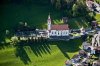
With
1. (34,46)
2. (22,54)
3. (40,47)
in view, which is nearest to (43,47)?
(40,47)

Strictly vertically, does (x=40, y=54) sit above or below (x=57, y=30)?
below

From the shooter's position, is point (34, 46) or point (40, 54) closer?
point (40, 54)

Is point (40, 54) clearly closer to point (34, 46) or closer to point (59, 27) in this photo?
point (34, 46)

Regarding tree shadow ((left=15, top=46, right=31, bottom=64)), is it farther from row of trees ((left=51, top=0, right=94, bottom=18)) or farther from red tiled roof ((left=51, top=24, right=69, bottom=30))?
row of trees ((left=51, top=0, right=94, bottom=18))

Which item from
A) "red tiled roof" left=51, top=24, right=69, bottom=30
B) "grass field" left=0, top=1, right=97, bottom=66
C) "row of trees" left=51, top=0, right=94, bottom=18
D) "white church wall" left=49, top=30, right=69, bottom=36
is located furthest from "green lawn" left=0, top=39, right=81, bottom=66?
"row of trees" left=51, top=0, right=94, bottom=18

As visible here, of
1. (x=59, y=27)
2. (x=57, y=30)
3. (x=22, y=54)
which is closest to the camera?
(x=22, y=54)

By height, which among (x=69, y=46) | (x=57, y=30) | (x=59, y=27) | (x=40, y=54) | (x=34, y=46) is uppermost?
(x=59, y=27)

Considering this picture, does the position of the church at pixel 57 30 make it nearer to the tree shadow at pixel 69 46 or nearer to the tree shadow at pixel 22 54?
the tree shadow at pixel 69 46
